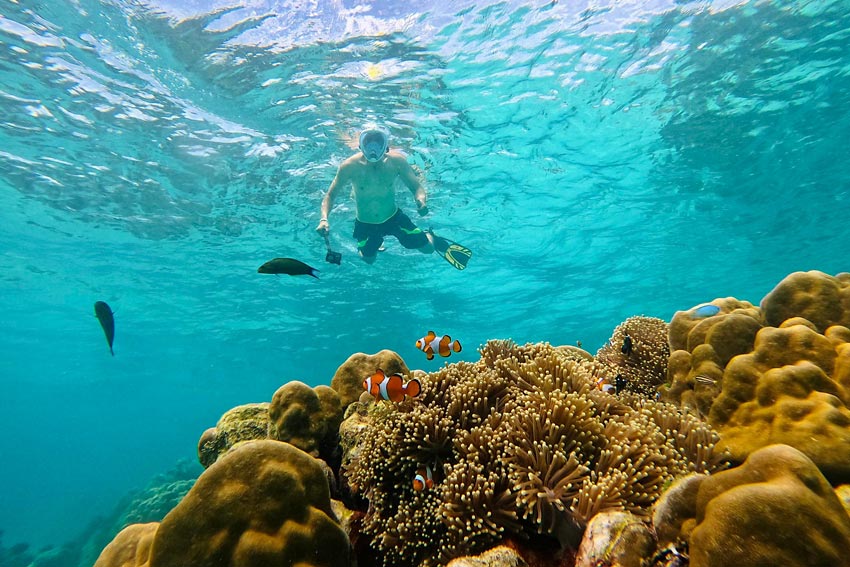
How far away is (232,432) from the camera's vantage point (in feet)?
14.7

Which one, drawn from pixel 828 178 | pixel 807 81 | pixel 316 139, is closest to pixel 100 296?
pixel 316 139

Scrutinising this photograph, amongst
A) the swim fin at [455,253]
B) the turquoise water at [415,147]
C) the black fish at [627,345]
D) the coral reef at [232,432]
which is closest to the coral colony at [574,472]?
the coral reef at [232,432]

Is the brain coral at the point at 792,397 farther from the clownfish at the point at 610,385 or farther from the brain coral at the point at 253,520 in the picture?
the brain coral at the point at 253,520

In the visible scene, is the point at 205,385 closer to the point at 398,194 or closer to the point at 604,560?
the point at 398,194

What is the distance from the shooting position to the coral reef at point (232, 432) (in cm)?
Answer: 444

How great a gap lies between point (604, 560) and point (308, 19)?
12.7 metres

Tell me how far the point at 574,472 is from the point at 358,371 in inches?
125

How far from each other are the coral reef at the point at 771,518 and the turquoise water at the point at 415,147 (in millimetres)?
11907

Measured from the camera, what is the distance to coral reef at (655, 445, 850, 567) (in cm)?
156

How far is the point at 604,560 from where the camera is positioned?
2014 mm

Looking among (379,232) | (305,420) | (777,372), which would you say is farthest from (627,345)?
(379,232)

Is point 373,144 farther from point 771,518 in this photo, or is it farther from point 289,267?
point 771,518

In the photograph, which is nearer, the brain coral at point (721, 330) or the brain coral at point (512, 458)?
the brain coral at point (512, 458)

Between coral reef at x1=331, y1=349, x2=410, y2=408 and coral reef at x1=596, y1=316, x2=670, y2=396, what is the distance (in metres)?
2.55
